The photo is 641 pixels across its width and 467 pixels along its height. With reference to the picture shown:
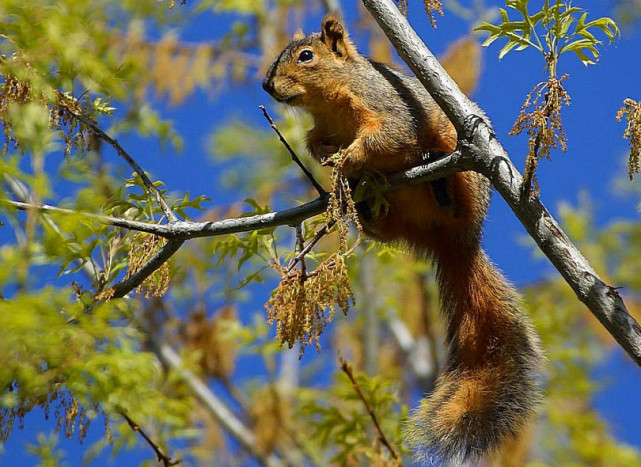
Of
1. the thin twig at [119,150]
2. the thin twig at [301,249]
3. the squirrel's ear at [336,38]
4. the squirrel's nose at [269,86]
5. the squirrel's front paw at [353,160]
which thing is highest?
the squirrel's ear at [336,38]

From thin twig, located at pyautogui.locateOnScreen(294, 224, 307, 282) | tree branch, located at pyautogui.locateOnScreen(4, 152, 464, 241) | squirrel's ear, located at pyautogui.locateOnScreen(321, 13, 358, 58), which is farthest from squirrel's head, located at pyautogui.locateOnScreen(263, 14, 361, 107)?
tree branch, located at pyautogui.locateOnScreen(4, 152, 464, 241)

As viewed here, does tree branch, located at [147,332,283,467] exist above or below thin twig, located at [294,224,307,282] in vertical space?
above

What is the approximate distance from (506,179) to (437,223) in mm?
1023

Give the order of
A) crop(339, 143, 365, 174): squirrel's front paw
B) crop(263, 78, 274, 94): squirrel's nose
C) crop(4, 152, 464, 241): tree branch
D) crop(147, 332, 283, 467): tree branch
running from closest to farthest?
crop(4, 152, 464, 241): tree branch, crop(339, 143, 365, 174): squirrel's front paw, crop(263, 78, 274, 94): squirrel's nose, crop(147, 332, 283, 467): tree branch

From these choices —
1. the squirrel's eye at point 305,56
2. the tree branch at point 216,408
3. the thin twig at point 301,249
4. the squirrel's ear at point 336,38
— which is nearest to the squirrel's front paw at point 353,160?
the thin twig at point 301,249

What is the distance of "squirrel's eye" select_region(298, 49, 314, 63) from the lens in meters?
3.88

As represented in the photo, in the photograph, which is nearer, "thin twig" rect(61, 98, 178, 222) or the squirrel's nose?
"thin twig" rect(61, 98, 178, 222)

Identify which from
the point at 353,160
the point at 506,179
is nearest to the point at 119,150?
the point at 353,160

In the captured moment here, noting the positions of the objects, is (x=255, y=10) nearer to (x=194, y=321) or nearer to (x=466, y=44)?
(x=466, y=44)

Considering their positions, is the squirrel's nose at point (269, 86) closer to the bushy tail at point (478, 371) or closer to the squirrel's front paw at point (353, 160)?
the squirrel's front paw at point (353, 160)

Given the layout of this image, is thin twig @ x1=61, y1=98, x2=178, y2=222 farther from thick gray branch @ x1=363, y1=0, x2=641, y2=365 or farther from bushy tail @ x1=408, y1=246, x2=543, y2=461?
bushy tail @ x1=408, y1=246, x2=543, y2=461

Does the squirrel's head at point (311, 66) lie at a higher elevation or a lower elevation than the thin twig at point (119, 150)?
higher

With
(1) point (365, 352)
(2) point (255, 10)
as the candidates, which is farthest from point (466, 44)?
(1) point (365, 352)

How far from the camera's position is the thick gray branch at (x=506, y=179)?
8.07 feet
